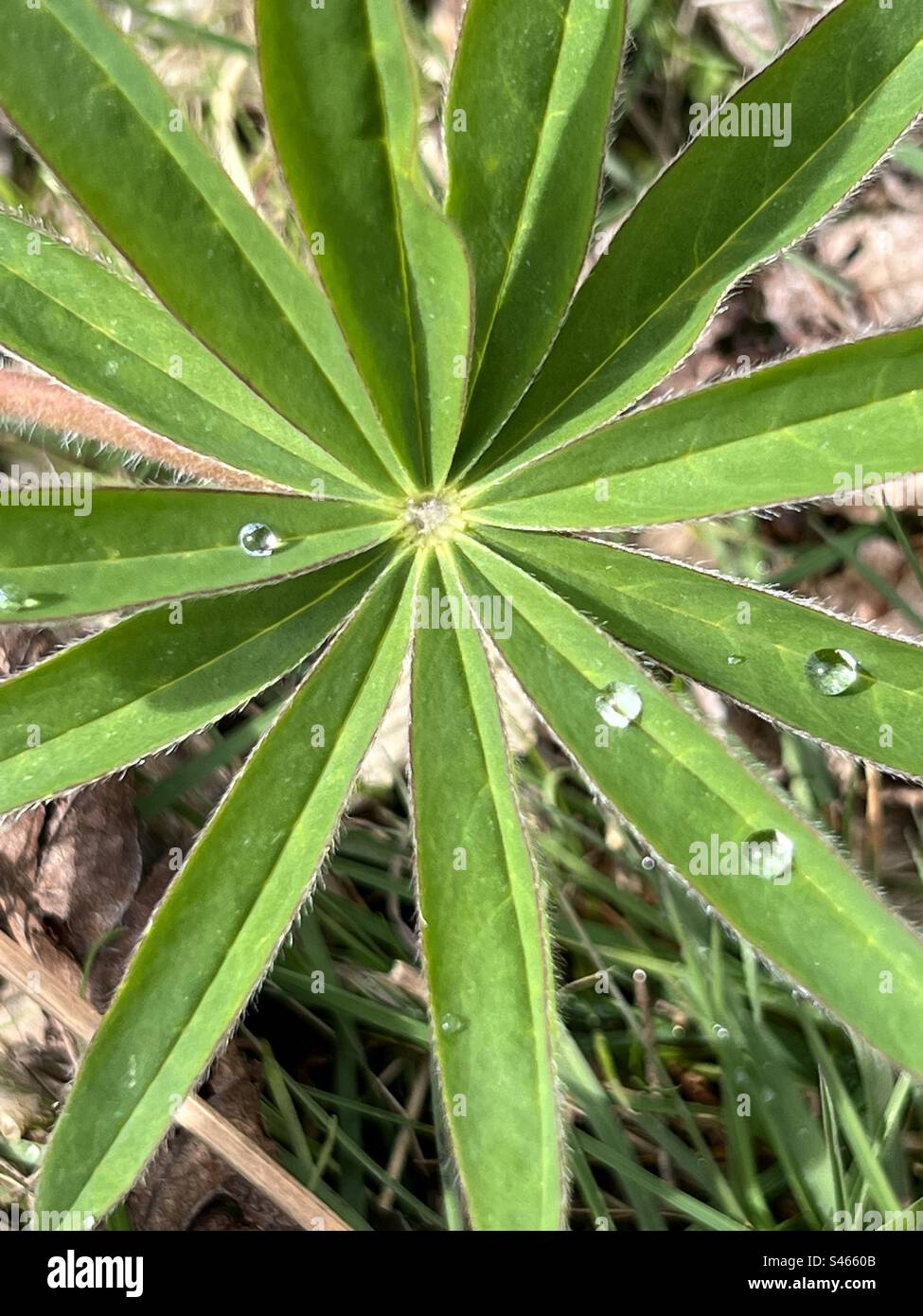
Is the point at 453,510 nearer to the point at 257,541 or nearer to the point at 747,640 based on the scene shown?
the point at 257,541

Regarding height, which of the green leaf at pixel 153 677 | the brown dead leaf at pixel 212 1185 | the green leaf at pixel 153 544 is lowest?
the brown dead leaf at pixel 212 1185

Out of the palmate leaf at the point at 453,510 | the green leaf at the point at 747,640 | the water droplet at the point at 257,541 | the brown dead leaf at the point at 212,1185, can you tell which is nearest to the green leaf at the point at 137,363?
the palmate leaf at the point at 453,510

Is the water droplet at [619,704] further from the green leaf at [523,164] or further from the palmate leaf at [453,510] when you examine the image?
the green leaf at [523,164]

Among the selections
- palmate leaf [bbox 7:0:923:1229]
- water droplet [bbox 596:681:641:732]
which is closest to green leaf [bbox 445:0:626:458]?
palmate leaf [bbox 7:0:923:1229]

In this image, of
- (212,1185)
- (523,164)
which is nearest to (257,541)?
(523,164)

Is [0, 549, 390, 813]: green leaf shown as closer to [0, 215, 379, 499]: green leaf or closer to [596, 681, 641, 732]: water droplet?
[0, 215, 379, 499]: green leaf
